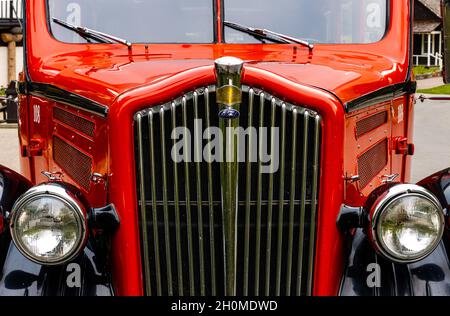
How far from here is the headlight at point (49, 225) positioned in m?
3.13

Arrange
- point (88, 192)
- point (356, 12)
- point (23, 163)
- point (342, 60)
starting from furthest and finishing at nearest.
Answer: point (23, 163) → point (356, 12) → point (342, 60) → point (88, 192)

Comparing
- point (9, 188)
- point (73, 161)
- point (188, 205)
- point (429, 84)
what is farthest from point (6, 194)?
point (429, 84)

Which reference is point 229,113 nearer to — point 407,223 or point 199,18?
point 407,223

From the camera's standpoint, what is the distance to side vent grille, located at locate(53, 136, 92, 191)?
3.76m

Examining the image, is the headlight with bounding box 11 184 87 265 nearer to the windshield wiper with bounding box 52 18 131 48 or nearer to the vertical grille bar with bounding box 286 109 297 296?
the vertical grille bar with bounding box 286 109 297 296

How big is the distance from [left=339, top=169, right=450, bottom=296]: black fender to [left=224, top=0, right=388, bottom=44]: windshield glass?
1221 mm

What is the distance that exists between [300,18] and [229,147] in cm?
133

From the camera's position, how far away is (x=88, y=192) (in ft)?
12.3

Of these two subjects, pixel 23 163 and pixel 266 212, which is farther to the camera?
pixel 23 163

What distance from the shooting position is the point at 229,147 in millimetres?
3176

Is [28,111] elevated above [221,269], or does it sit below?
above

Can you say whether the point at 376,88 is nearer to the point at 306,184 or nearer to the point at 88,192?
the point at 306,184

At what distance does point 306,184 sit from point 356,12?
4.70ft
